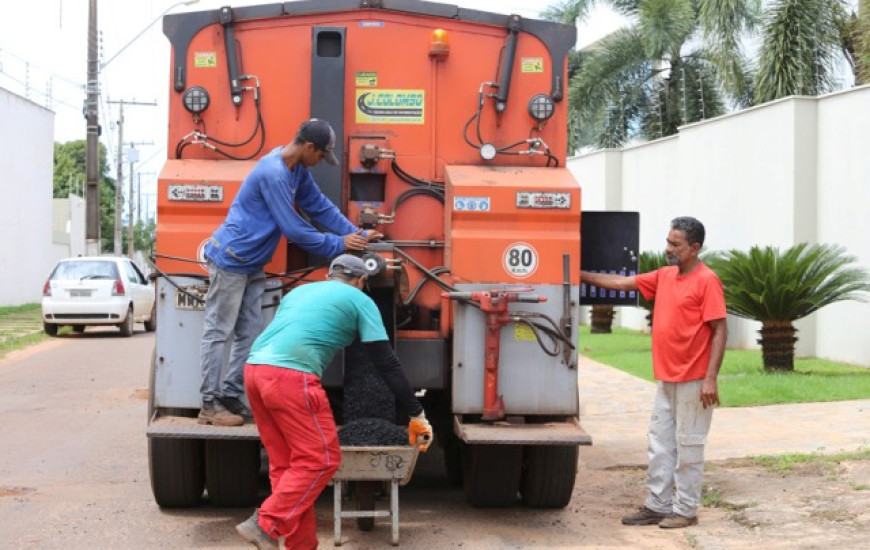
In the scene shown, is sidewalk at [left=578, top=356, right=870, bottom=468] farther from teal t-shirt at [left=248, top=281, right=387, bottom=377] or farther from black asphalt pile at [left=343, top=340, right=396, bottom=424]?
teal t-shirt at [left=248, top=281, right=387, bottom=377]

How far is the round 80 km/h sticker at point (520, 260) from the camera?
734 centimetres

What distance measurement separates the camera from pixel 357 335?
666 cm

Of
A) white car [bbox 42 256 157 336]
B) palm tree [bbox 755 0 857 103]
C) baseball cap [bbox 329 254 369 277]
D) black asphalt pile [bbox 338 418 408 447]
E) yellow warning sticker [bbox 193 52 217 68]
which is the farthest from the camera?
white car [bbox 42 256 157 336]

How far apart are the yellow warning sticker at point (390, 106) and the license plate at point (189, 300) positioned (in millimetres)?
1535

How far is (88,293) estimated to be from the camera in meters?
23.5

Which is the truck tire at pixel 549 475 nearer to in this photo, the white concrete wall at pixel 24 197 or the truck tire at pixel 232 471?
the truck tire at pixel 232 471

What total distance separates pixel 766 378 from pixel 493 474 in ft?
25.7


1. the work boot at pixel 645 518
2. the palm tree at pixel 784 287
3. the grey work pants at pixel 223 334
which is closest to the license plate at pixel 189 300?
the grey work pants at pixel 223 334

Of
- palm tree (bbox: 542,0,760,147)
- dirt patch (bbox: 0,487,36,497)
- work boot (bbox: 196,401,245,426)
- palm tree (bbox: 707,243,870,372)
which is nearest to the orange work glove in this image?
work boot (bbox: 196,401,245,426)

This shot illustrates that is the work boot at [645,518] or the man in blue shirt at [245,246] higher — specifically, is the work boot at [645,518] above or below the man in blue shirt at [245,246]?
below

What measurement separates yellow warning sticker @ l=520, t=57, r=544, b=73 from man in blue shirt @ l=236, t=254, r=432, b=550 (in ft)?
7.64

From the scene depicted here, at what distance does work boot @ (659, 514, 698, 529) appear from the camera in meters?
7.60

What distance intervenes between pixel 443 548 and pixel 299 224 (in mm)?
1975

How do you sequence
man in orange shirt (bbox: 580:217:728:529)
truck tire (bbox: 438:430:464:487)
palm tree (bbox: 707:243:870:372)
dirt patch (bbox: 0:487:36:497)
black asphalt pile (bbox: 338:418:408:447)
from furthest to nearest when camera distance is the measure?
palm tree (bbox: 707:243:870:372) < truck tire (bbox: 438:430:464:487) < dirt patch (bbox: 0:487:36:497) < man in orange shirt (bbox: 580:217:728:529) < black asphalt pile (bbox: 338:418:408:447)
